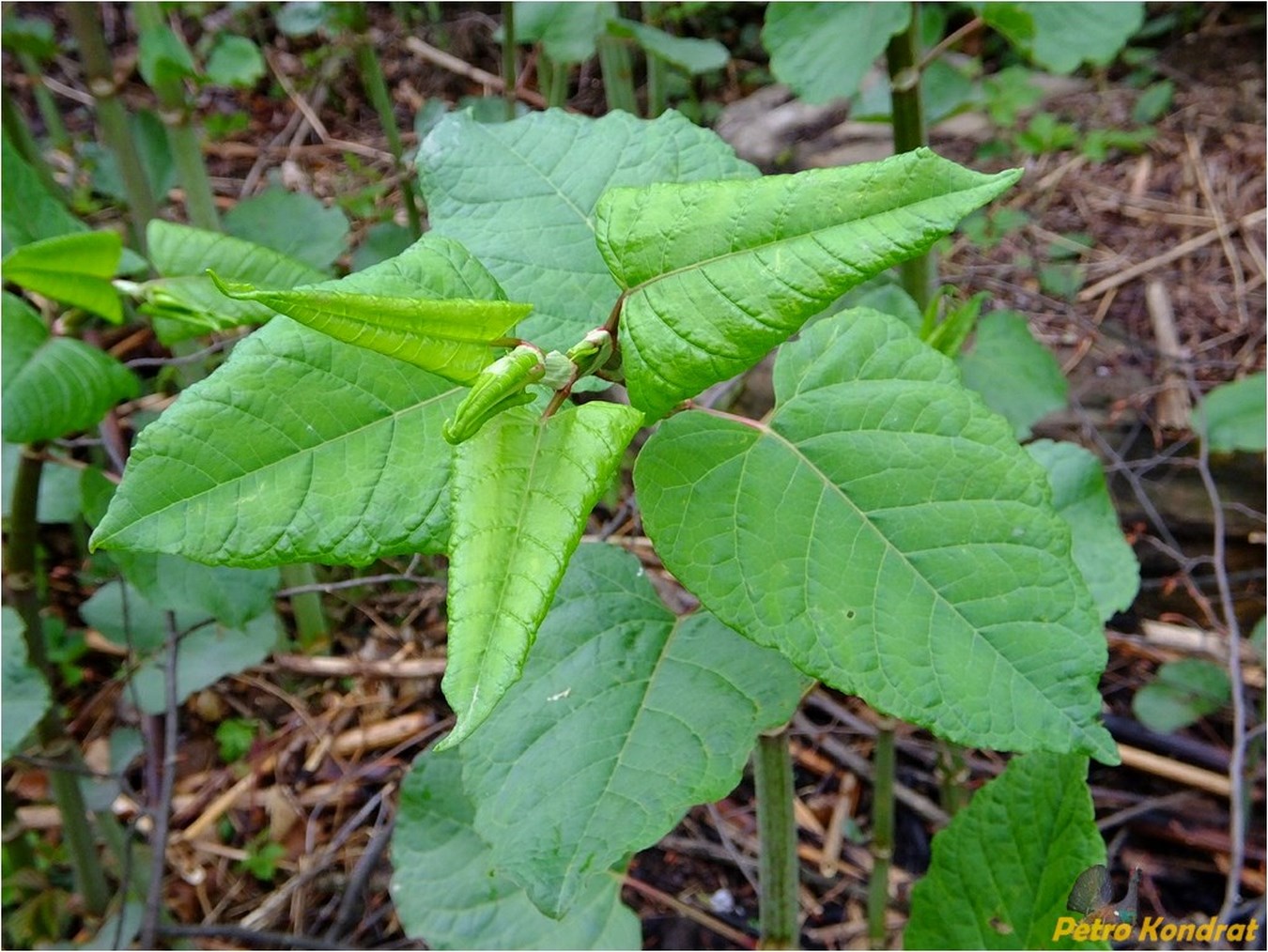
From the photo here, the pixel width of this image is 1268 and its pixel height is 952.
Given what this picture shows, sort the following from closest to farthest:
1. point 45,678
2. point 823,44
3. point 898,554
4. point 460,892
Result: point 898,554, point 460,892, point 45,678, point 823,44

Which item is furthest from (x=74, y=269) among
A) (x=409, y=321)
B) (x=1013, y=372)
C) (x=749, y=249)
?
(x=1013, y=372)

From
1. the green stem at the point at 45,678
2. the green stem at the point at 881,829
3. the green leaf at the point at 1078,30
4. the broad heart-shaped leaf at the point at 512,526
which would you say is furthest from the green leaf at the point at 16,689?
the green leaf at the point at 1078,30

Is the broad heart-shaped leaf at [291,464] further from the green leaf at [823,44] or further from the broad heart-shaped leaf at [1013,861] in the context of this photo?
the green leaf at [823,44]

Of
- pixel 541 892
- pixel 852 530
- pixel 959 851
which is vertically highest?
pixel 852 530

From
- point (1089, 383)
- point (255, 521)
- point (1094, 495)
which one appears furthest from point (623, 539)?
point (1089, 383)

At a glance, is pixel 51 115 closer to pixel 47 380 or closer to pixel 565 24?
pixel 565 24

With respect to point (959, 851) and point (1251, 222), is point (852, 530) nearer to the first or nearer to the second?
point (959, 851)
